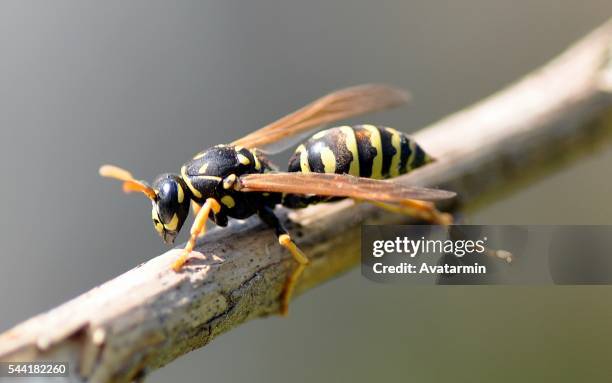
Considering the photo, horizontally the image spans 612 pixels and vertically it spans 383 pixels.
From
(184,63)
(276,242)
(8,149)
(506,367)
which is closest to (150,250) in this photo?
(8,149)

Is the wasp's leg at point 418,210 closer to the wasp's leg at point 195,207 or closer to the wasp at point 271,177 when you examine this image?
the wasp at point 271,177

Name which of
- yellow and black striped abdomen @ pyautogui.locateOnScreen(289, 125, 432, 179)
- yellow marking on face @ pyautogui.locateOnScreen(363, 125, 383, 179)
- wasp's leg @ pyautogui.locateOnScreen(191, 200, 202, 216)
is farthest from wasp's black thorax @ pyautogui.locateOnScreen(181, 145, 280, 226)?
yellow marking on face @ pyautogui.locateOnScreen(363, 125, 383, 179)

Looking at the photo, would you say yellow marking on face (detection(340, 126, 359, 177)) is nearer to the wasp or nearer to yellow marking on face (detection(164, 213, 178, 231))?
the wasp

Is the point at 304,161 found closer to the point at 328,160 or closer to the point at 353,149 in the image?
the point at 328,160

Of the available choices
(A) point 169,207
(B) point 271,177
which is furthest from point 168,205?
(B) point 271,177

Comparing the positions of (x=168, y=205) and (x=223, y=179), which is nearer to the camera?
(x=168, y=205)

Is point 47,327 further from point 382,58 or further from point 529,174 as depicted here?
point 382,58
